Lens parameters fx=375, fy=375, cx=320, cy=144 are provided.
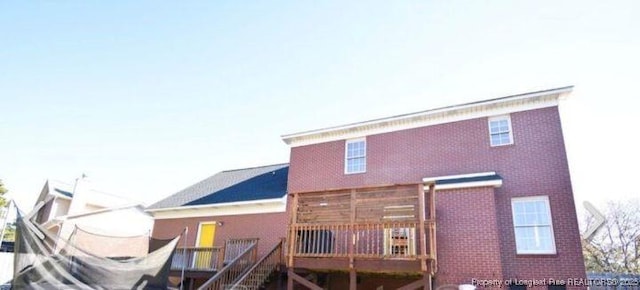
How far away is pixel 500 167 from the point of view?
10.6 m

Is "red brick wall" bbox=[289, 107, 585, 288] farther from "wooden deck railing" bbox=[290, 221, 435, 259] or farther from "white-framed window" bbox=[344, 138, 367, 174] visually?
"wooden deck railing" bbox=[290, 221, 435, 259]

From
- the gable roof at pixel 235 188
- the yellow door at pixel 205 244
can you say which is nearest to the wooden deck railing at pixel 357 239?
the gable roof at pixel 235 188

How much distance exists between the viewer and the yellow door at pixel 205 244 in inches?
520

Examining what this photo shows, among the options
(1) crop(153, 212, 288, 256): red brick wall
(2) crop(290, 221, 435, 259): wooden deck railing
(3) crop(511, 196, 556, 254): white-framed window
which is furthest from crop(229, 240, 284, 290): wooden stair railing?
(3) crop(511, 196, 556, 254): white-framed window

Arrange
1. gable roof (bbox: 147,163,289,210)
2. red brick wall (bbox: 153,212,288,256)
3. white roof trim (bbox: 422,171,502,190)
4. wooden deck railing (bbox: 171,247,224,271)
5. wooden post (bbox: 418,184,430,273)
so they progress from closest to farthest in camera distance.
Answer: wooden post (bbox: 418,184,430,273), white roof trim (bbox: 422,171,502,190), wooden deck railing (bbox: 171,247,224,271), red brick wall (bbox: 153,212,288,256), gable roof (bbox: 147,163,289,210)

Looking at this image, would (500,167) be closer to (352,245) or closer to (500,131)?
(500,131)

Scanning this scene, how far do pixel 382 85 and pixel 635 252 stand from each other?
1819 cm

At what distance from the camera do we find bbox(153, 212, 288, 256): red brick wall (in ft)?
43.8

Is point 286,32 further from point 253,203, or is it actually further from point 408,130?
point 253,203

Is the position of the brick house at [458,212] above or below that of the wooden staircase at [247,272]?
above

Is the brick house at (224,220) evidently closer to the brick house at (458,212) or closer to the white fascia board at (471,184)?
the brick house at (458,212)

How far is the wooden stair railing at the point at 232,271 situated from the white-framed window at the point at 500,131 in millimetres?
7968

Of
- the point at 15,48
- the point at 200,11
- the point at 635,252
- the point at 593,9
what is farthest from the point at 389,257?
the point at 635,252

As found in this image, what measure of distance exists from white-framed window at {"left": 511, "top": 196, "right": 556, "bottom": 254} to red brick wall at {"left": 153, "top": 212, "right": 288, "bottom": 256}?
7.19 meters
